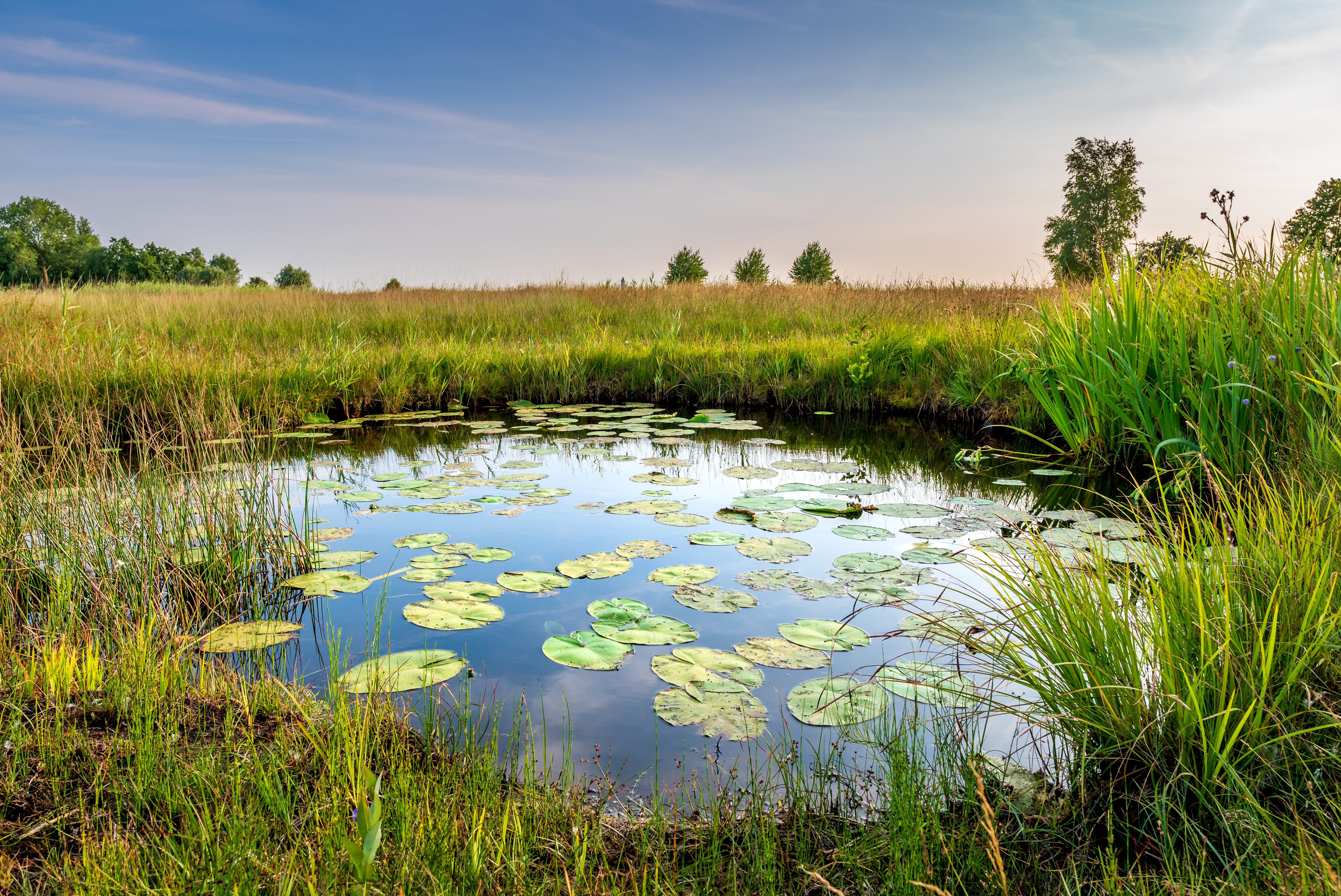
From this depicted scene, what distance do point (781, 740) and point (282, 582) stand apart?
6.89 feet

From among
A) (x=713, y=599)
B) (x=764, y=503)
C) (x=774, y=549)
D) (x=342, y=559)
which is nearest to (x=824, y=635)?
(x=713, y=599)

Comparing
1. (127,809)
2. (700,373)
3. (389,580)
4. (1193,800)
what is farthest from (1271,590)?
(700,373)

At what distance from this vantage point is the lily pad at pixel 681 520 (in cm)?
362

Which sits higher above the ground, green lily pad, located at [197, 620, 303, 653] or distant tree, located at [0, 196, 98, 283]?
Answer: distant tree, located at [0, 196, 98, 283]

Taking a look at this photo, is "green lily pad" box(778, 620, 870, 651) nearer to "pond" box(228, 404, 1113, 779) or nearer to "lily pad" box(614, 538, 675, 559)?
"pond" box(228, 404, 1113, 779)

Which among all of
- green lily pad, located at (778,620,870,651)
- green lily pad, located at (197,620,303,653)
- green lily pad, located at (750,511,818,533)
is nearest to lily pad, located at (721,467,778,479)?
green lily pad, located at (750,511,818,533)

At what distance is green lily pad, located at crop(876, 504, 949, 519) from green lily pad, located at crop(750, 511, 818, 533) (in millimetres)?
408

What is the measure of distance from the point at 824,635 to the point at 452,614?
1310 millimetres

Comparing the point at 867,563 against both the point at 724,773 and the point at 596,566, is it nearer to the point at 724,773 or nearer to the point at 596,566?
the point at 596,566

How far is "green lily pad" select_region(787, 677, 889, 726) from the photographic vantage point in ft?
6.19

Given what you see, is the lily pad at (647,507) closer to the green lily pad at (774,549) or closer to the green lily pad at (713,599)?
the green lily pad at (774,549)

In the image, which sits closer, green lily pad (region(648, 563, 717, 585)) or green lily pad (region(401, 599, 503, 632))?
green lily pad (region(401, 599, 503, 632))

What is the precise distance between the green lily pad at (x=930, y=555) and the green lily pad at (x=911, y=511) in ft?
1.54

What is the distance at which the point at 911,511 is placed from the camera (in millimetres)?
3723
